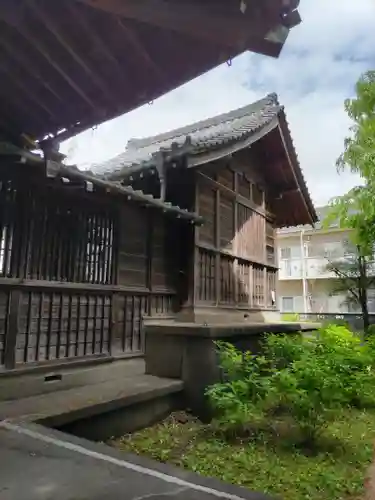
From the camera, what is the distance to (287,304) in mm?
26750

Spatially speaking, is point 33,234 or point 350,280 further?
point 350,280

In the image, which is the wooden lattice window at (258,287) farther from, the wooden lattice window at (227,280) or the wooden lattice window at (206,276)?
the wooden lattice window at (206,276)

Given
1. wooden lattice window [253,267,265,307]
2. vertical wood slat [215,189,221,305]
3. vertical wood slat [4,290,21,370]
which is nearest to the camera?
vertical wood slat [4,290,21,370]

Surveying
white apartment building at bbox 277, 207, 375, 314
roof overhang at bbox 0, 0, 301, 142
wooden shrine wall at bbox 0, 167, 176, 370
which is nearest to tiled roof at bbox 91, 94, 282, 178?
wooden shrine wall at bbox 0, 167, 176, 370

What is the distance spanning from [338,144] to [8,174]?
28.2 ft

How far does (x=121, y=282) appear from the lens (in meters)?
6.63

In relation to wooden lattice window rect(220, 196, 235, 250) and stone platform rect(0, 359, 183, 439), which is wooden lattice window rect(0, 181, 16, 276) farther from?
wooden lattice window rect(220, 196, 235, 250)

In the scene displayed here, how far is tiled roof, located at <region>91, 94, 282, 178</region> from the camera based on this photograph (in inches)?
287

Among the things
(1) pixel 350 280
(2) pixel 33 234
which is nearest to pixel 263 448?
(2) pixel 33 234

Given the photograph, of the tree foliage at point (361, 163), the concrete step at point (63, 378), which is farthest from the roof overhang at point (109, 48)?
the tree foliage at point (361, 163)

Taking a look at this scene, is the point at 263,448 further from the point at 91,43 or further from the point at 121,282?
the point at 91,43

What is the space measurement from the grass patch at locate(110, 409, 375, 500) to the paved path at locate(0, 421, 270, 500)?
115 cm

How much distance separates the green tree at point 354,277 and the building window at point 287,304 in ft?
26.9

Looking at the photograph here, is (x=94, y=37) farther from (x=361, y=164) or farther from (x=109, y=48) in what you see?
(x=361, y=164)
